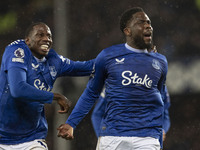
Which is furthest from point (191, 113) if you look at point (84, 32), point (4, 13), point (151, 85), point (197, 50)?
point (151, 85)

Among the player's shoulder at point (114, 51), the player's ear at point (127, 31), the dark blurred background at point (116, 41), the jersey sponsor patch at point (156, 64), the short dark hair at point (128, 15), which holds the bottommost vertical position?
the dark blurred background at point (116, 41)

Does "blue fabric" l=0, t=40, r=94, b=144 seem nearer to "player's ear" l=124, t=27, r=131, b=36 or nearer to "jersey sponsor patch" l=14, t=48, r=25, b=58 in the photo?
"jersey sponsor patch" l=14, t=48, r=25, b=58

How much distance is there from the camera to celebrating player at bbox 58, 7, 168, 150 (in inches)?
157

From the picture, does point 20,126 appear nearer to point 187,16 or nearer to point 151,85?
point 151,85

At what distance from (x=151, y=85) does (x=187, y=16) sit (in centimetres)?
591

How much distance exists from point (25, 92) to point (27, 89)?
0.09ft

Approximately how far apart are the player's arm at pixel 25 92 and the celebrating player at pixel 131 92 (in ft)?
0.86

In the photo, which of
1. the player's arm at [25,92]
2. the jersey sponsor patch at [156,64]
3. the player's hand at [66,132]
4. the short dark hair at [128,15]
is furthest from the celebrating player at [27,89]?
the jersey sponsor patch at [156,64]

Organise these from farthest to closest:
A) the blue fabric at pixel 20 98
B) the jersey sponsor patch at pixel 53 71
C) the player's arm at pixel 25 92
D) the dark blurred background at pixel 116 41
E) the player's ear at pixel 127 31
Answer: the dark blurred background at pixel 116 41, the jersey sponsor patch at pixel 53 71, the player's ear at pixel 127 31, the blue fabric at pixel 20 98, the player's arm at pixel 25 92

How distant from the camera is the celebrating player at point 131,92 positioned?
3.99 m

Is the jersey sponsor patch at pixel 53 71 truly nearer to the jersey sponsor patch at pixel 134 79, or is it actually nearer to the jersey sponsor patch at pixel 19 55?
the jersey sponsor patch at pixel 19 55

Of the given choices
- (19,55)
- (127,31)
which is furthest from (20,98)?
(127,31)

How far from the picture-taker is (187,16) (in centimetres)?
973

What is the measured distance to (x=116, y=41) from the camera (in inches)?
378
